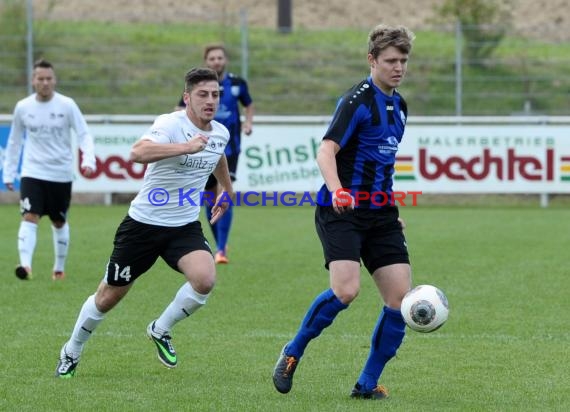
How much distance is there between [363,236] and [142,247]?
1410 mm

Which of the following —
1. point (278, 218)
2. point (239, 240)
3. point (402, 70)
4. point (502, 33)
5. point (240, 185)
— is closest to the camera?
point (402, 70)

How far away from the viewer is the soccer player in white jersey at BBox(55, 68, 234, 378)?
23.2 feet

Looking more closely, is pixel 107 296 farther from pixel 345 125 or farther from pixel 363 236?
pixel 345 125

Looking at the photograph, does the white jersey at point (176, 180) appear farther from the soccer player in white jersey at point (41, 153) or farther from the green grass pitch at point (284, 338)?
the soccer player in white jersey at point (41, 153)

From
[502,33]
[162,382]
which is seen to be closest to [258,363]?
[162,382]

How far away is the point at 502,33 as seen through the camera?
24.1 metres

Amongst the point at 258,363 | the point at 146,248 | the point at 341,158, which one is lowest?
the point at 258,363

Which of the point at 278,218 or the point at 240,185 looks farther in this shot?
the point at 240,185

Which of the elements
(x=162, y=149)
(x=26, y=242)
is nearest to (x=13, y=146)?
(x=26, y=242)

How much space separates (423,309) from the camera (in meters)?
6.30

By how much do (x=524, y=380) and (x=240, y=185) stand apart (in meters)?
13.2

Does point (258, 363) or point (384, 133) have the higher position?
point (384, 133)

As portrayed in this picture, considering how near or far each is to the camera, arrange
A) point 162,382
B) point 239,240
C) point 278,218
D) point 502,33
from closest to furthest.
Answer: point 162,382
point 239,240
point 278,218
point 502,33

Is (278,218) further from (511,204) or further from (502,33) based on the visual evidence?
(502,33)
